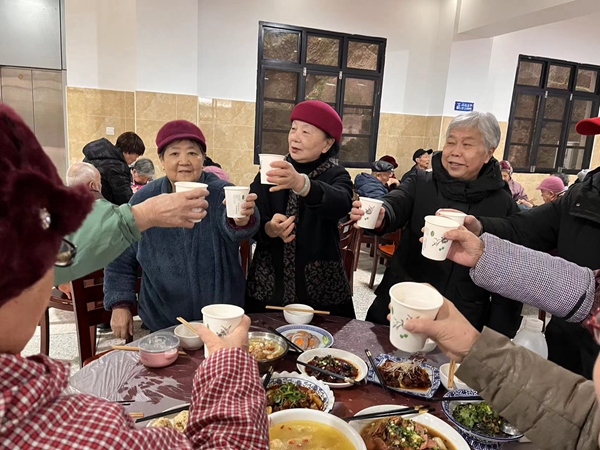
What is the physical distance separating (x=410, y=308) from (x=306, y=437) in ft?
1.49

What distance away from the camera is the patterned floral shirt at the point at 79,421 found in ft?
1.82

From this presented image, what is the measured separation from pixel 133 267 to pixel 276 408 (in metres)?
1.14

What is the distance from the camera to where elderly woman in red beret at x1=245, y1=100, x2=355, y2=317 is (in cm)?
221

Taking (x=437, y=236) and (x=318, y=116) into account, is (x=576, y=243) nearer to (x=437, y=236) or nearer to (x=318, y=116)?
(x=437, y=236)

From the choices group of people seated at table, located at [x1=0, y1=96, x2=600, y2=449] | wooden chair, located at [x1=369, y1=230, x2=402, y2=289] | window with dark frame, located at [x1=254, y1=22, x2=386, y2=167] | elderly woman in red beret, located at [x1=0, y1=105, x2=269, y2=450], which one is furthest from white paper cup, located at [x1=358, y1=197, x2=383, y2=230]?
window with dark frame, located at [x1=254, y1=22, x2=386, y2=167]

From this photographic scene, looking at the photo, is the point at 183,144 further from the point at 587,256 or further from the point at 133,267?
the point at 587,256

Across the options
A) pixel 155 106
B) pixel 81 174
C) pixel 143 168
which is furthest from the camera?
pixel 155 106

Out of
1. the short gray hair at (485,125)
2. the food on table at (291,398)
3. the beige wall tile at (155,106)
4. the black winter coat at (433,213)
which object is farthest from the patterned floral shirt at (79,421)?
the beige wall tile at (155,106)

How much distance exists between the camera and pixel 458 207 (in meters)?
2.14

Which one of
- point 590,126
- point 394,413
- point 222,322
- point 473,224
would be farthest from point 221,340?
point 590,126

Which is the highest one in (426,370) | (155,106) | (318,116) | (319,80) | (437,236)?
(319,80)

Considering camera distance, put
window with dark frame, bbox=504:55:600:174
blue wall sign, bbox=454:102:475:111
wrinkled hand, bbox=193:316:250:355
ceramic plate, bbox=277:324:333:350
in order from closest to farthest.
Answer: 1. wrinkled hand, bbox=193:316:250:355
2. ceramic plate, bbox=277:324:333:350
3. blue wall sign, bbox=454:102:475:111
4. window with dark frame, bbox=504:55:600:174

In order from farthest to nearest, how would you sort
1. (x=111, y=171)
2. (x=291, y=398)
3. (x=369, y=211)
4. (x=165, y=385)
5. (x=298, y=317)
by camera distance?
(x=111, y=171), (x=369, y=211), (x=298, y=317), (x=165, y=385), (x=291, y=398)

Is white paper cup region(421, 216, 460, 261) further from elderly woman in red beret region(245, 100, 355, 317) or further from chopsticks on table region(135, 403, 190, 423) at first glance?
chopsticks on table region(135, 403, 190, 423)
